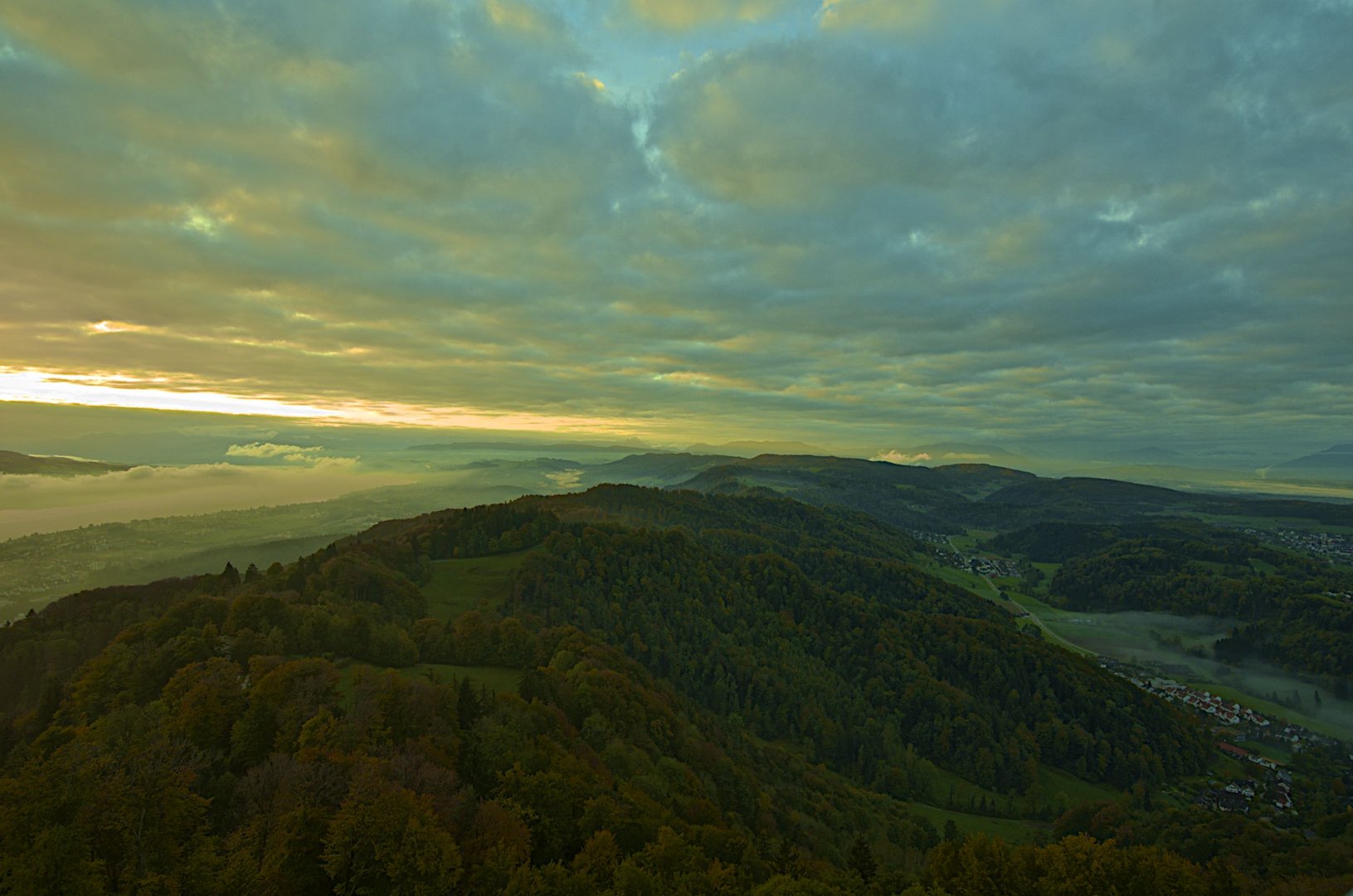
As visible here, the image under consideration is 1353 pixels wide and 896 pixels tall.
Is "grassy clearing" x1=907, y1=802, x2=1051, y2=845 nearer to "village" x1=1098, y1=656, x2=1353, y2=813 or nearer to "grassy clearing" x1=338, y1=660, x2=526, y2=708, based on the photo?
"village" x1=1098, y1=656, x2=1353, y2=813

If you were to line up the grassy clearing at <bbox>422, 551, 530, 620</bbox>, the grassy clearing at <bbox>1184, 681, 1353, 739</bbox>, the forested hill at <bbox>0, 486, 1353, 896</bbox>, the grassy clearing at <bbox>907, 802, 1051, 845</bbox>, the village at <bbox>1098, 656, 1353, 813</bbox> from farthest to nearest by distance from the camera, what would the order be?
the grassy clearing at <bbox>1184, 681, 1353, 739</bbox>
the village at <bbox>1098, 656, 1353, 813</bbox>
the grassy clearing at <bbox>422, 551, 530, 620</bbox>
the grassy clearing at <bbox>907, 802, 1051, 845</bbox>
the forested hill at <bbox>0, 486, 1353, 896</bbox>

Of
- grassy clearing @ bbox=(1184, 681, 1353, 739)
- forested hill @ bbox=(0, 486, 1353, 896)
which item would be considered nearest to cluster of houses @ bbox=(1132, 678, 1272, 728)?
grassy clearing @ bbox=(1184, 681, 1353, 739)

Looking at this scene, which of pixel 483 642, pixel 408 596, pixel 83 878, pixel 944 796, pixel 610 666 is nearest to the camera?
pixel 83 878

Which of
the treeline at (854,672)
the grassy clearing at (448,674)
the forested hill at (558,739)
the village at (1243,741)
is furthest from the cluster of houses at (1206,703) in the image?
the grassy clearing at (448,674)

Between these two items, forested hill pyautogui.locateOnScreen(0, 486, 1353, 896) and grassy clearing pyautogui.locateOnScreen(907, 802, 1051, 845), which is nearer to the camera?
forested hill pyautogui.locateOnScreen(0, 486, 1353, 896)

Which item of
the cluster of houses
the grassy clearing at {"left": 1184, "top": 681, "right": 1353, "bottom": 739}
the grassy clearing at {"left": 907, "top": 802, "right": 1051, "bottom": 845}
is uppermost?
the cluster of houses

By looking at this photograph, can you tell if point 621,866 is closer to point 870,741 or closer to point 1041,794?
point 870,741

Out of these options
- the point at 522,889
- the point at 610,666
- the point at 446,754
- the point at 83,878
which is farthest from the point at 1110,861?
the point at 83,878

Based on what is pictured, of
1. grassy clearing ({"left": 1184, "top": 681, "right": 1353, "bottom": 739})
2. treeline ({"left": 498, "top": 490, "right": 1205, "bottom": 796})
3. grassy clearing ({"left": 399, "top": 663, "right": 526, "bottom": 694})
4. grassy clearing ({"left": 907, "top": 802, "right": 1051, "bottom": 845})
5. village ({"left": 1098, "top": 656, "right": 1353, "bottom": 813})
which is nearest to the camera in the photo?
grassy clearing ({"left": 399, "top": 663, "right": 526, "bottom": 694})
